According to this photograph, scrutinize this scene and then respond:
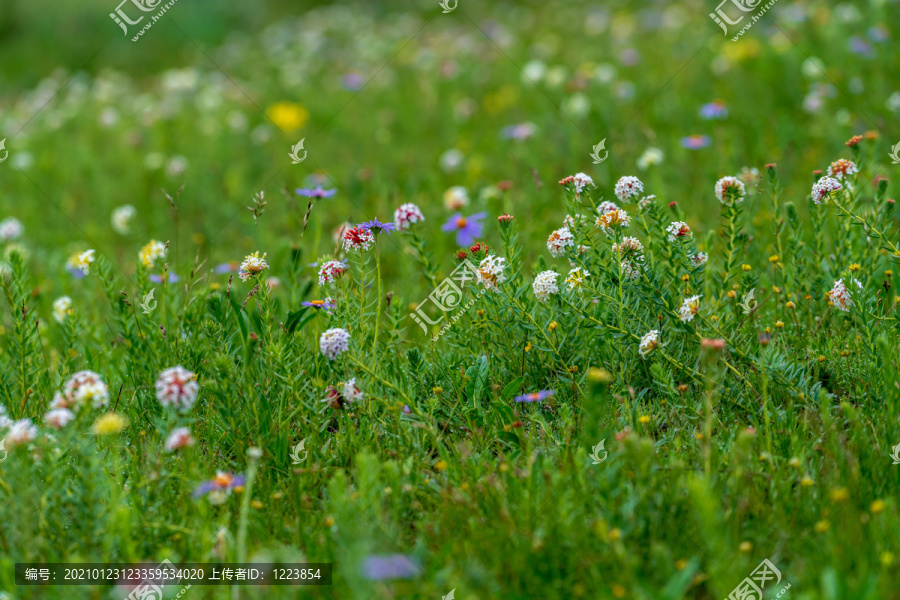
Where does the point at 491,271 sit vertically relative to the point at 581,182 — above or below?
below

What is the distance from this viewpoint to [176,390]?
6.44 feet

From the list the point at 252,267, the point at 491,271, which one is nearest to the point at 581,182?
the point at 491,271

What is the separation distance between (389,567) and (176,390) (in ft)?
2.56

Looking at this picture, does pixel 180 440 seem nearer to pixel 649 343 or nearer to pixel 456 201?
pixel 649 343

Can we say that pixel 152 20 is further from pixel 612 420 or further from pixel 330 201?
pixel 612 420

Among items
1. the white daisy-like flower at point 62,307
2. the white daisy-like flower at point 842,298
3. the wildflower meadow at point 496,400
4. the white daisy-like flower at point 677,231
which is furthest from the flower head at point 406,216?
the white daisy-like flower at point 62,307

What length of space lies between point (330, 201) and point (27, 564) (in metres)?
3.38

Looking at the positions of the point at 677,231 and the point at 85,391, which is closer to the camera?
the point at 85,391

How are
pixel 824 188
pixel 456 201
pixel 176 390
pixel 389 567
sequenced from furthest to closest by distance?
pixel 456 201
pixel 824 188
pixel 176 390
pixel 389 567

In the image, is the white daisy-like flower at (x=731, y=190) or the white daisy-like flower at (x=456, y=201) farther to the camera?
the white daisy-like flower at (x=456, y=201)

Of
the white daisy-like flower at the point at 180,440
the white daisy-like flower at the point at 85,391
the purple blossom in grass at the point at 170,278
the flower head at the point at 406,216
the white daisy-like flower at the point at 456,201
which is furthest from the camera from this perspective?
the white daisy-like flower at the point at 456,201

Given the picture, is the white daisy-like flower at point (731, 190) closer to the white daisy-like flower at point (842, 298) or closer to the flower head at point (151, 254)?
the white daisy-like flower at point (842, 298)

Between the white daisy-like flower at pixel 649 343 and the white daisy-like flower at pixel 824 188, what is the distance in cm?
70

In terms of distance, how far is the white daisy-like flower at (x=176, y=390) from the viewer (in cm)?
196
